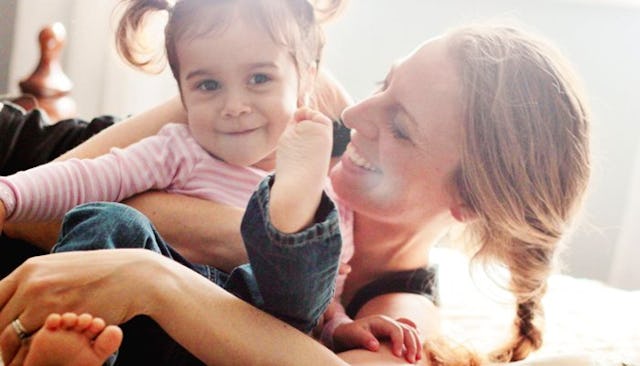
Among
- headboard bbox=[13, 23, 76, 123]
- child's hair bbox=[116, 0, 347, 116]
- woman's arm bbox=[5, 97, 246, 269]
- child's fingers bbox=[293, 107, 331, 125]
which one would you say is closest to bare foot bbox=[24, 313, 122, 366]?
child's fingers bbox=[293, 107, 331, 125]

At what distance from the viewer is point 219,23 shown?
3.71 ft

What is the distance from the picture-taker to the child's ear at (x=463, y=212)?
1.17m

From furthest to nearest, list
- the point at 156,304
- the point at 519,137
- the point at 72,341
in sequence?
the point at 519,137, the point at 156,304, the point at 72,341

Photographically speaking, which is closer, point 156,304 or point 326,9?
point 156,304

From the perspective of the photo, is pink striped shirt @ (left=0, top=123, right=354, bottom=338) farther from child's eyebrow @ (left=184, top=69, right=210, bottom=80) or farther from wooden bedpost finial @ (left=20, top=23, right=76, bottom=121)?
wooden bedpost finial @ (left=20, top=23, right=76, bottom=121)

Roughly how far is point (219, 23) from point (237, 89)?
0.09 m

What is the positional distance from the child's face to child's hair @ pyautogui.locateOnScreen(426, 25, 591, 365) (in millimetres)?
232

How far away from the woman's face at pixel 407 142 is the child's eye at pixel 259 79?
114mm

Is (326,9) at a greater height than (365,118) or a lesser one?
greater

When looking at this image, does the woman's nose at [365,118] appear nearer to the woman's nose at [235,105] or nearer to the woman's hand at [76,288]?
the woman's nose at [235,105]

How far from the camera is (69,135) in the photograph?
157 cm

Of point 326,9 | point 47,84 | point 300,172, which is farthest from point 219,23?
point 47,84

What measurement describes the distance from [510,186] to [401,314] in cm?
26

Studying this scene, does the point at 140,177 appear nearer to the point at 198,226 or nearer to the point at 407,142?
the point at 198,226
